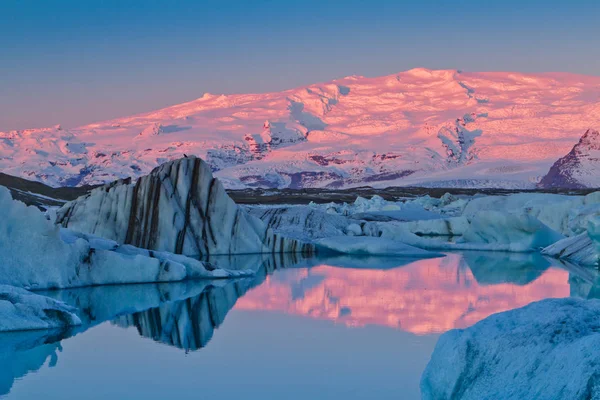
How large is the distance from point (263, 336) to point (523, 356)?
3664 mm

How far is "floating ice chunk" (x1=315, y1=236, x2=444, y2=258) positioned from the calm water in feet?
13.2

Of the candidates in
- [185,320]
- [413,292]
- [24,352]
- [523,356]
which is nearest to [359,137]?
[413,292]

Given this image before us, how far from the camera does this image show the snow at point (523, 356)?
3975 millimetres

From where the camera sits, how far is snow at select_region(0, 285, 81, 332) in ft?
25.5

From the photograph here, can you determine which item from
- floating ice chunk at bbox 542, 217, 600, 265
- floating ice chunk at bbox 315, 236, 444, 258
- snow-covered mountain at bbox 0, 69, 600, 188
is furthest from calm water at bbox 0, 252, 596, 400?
snow-covered mountain at bbox 0, 69, 600, 188

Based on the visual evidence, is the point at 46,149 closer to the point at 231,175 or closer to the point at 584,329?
the point at 231,175

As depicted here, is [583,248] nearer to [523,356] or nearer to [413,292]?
[413,292]

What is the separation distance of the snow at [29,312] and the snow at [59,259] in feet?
6.19

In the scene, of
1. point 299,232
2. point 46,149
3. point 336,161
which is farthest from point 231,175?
point 299,232

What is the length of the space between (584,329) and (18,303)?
550cm

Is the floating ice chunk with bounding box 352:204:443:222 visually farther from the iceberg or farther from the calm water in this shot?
the calm water

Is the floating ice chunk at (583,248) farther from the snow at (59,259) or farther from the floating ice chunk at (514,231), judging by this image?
the snow at (59,259)

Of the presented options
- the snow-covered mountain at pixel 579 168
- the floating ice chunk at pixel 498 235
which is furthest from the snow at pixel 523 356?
the snow-covered mountain at pixel 579 168

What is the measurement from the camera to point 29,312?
8.00m
